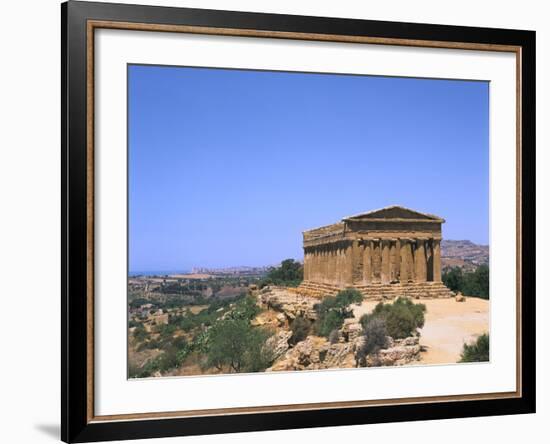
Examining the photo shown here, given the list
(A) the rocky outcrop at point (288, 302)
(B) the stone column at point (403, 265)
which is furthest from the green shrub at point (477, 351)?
(A) the rocky outcrop at point (288, 302)

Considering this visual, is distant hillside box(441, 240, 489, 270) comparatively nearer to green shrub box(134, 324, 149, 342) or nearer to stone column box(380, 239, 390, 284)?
stone column box(380, 239, 390, 284)

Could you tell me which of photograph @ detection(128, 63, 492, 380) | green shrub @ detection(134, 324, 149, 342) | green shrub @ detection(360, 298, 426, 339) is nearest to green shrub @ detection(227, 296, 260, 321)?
photograph @ detection(128, 63, 492, 380)

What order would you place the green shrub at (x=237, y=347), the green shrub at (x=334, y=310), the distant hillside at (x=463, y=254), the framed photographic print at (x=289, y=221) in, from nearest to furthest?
the framed photographic print at (x=289, y=221), the green shrub at (x=237, y=347), the green shrub at (x=334, y=310), the distant hillside at (x=463, y=254)

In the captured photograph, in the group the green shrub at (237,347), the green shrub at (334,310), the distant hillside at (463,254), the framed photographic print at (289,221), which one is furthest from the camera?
the distant hillside at (463,254)

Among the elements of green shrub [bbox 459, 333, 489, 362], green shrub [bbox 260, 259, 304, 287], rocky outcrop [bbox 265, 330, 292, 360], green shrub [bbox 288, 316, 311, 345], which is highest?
green shrub [bbox 260, 259, 304, 287]

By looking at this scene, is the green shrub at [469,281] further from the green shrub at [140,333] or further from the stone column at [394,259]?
the green shrub at [140,333]

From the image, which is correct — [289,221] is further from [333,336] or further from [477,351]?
[477,351]

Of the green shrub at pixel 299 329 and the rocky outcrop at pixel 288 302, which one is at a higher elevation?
the rocky outcrop at pixel 288 302
